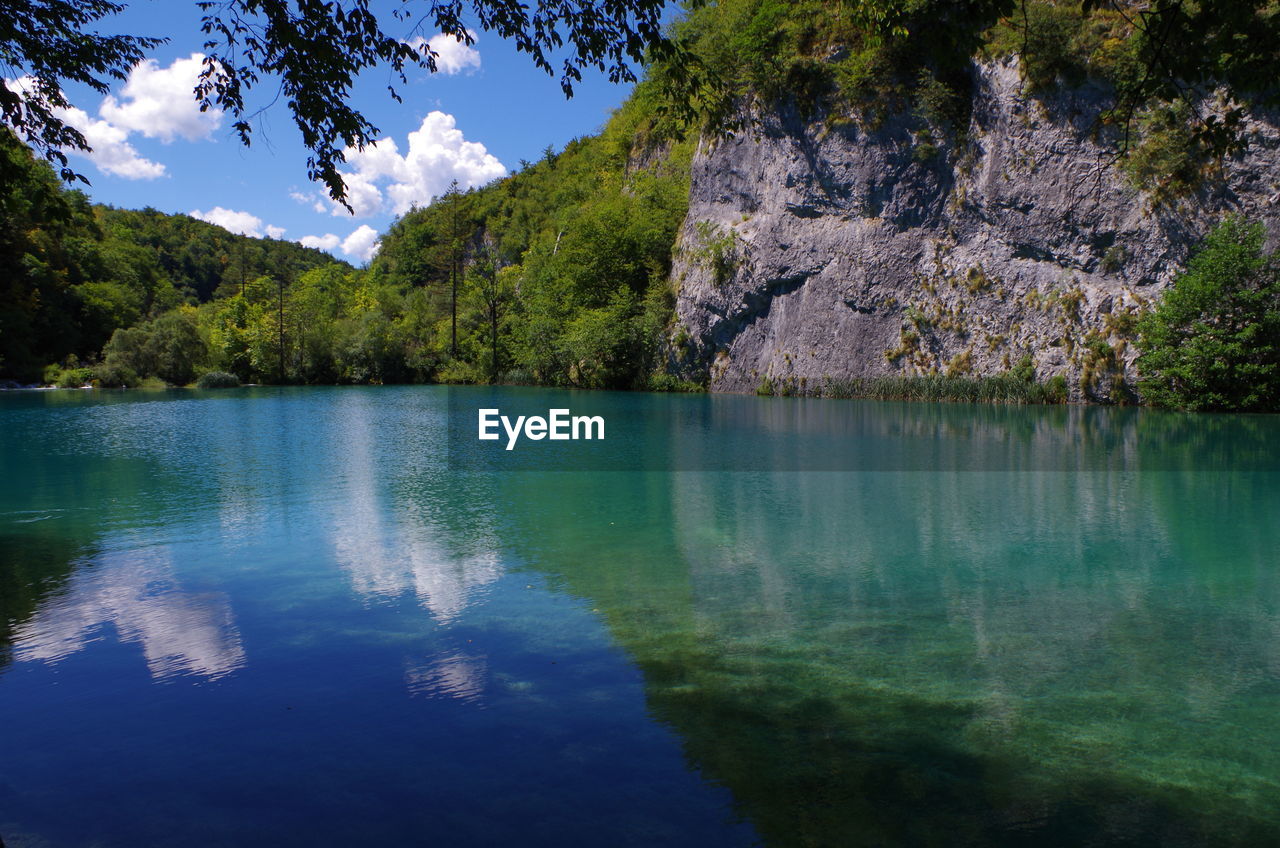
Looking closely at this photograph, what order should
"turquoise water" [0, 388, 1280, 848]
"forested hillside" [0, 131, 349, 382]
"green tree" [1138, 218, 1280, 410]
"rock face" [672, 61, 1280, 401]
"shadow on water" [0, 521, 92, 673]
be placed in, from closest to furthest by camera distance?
1. "turquoise water" [0, 388, 1280, 848]
2. "shadow on water" [0, 521, 92, 673]
3. "green tree" [1138, 218, 1280, 410]
4. "rock face" [672, 61, 1280, 401]
5. "forested hillside" [0, 131, 349, 382]

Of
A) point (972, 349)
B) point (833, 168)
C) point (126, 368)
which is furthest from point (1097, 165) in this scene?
point (126, 368)

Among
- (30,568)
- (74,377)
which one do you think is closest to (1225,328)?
(30,568)

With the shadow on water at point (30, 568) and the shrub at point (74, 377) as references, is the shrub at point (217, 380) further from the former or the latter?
the shadow on water at point (30, 568)

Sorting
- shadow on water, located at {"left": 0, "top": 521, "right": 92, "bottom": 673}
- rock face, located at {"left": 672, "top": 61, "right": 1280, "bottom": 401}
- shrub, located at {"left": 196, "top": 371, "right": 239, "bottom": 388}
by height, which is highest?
rock face, located at {"left": 672, "top": 61, "right": 1280, "bottom": 401}

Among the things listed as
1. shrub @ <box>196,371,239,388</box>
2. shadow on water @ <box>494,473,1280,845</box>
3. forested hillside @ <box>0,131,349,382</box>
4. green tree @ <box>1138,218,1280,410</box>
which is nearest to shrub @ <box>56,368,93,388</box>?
forested hillside @ <box>0,131,349,382</box>

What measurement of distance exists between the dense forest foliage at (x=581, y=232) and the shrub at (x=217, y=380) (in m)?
1.09

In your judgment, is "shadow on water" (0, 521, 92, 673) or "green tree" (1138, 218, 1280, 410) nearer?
"shadow on water" (0, 521, 92, 673)

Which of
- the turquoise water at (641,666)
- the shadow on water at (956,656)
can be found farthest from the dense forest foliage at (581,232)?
the shadow on water at (956,656)

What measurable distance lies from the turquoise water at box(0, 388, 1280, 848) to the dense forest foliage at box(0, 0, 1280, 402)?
349 cm

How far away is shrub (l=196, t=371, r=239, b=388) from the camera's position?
191 ft

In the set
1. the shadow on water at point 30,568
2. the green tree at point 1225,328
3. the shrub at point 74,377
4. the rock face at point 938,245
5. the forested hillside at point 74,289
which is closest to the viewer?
the shadow on water at point 30,568

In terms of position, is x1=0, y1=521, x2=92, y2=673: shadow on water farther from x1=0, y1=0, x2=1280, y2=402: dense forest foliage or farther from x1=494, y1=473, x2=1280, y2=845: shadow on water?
x1=494, y1=473, x2=1280, y2=845: shadow on water

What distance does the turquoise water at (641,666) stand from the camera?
3.76 m

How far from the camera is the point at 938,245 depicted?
118 feet
